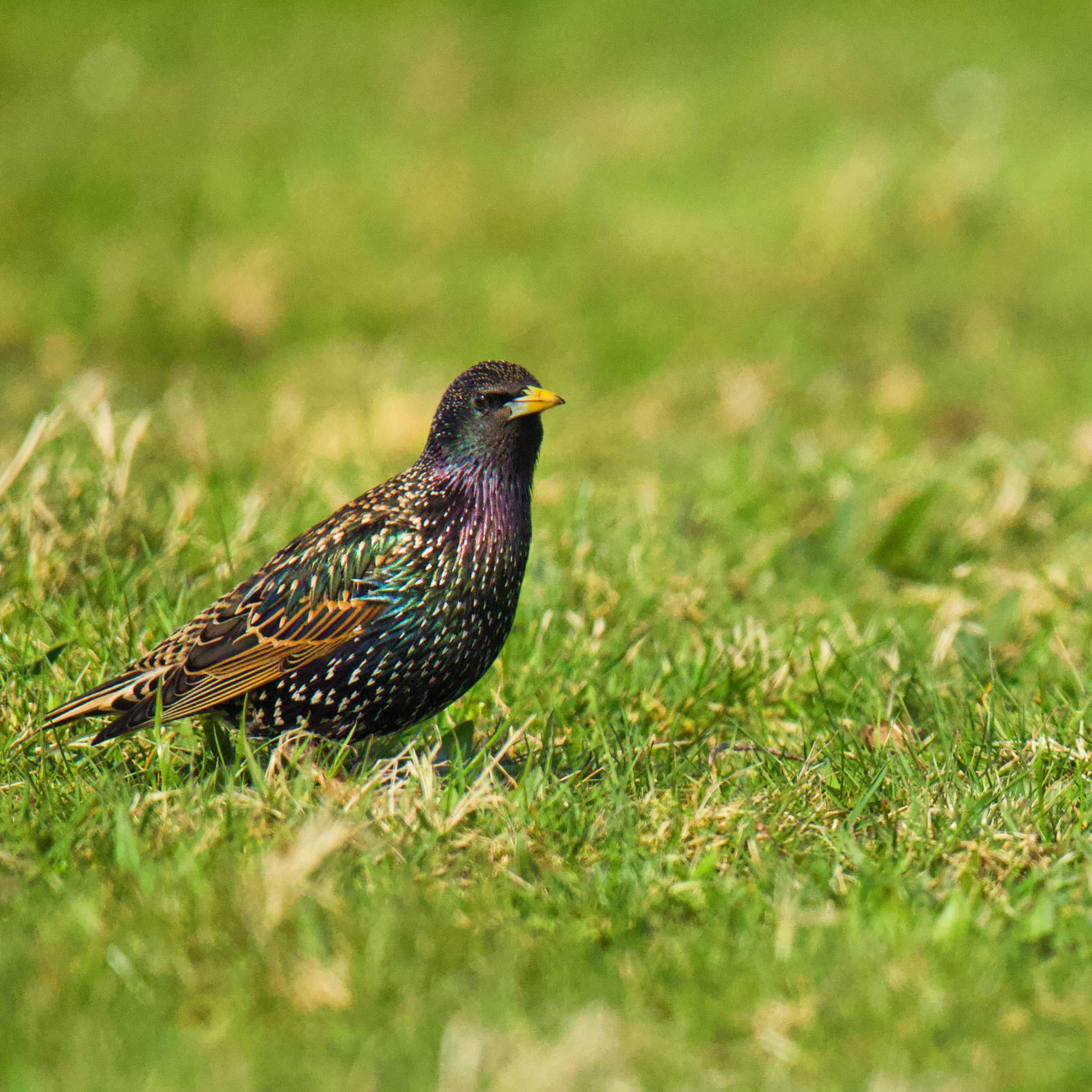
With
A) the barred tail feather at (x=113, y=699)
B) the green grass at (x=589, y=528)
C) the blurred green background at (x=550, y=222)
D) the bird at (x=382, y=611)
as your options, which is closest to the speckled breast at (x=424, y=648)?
the bird at (x=382, y=611)

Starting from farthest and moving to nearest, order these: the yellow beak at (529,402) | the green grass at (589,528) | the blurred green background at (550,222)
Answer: the blurred green background at (550,222) → the yellow beak at (529,402) → the green grass at (589,528)

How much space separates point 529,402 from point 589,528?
5.69 feet

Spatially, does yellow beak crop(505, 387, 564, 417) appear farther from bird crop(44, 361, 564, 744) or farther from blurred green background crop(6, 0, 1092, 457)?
blurred green background crop(6, 0, 1092, 457)

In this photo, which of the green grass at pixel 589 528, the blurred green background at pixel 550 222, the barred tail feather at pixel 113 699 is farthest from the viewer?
the blurred green background at pixel 550 222

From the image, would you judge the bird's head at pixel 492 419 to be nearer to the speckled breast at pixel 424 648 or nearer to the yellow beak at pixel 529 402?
the yellow beak at pixel 529 402

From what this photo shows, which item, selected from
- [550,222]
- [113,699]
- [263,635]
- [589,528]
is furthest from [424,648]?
[550,222]

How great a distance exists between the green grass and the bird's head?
2.38 ft

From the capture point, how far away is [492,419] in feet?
12.5

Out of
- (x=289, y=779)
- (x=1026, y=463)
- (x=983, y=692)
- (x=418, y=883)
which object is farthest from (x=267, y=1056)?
(x=1026, y=463)

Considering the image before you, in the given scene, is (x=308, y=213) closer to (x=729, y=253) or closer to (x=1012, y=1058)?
(x=729, y=253)

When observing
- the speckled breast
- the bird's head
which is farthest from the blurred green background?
the speckled breast

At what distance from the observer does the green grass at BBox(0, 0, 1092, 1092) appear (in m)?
2.56

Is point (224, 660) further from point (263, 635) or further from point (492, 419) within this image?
point (492, 419)

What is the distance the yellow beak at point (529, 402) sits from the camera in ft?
12.4
